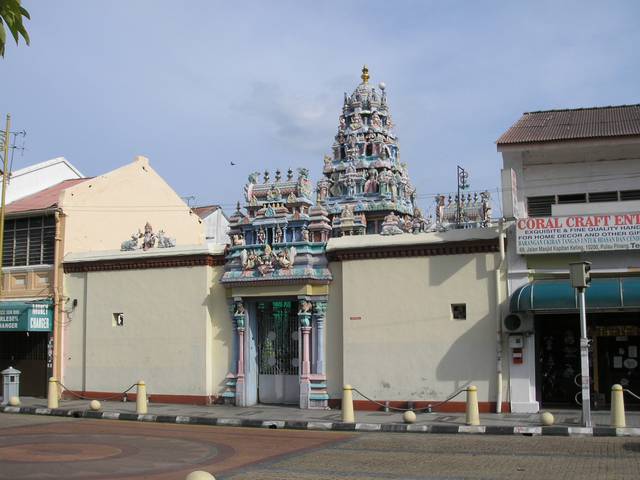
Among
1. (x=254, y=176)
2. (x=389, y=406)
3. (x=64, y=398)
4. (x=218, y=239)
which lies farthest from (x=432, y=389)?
(x=218, y=239)

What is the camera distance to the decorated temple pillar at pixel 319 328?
22484 mm

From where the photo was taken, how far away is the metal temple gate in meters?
23.3

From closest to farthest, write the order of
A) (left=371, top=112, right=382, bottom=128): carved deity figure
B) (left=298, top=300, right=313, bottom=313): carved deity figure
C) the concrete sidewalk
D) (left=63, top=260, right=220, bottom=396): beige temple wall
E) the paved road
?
the paved road → the concrete sidewalk → (left=298, top=300, right=313, bottom=313): carved deity figure → (left=63, top=260, right=220, bottom=396): beige temple wall → (left=371, top=112, right=382, bottom=128): carved deity figure

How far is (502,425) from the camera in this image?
17.5 metres

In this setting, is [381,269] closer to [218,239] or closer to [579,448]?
[579,448]

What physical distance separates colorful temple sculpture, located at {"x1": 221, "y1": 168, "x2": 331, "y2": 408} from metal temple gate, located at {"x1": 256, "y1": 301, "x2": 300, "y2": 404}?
0.03 meters

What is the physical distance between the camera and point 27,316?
2553 cm

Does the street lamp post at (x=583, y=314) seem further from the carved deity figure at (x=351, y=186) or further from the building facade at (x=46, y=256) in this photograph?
the carved deity figure at (x=351, y=186)

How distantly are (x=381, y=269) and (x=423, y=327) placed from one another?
199 centimetres

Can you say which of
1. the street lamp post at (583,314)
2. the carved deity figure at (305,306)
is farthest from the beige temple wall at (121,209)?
the street lamp post at (583,314)

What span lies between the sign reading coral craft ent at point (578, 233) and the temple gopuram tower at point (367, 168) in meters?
→ 31.8

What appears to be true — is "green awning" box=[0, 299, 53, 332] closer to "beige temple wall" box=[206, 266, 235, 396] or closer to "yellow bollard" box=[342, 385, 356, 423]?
"beige temple wall" box=[206, 266, 235, 396]

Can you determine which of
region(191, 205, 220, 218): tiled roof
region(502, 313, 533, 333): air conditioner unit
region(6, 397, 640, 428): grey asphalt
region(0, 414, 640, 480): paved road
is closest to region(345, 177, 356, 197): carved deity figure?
region(191, 205, 220, 218): tiled roof

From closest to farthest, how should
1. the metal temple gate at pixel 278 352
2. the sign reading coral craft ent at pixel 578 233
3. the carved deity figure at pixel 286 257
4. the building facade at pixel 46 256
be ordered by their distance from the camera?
the sign reading coral craft ent at pixel 578 233, the carved deity figure at pixel 286 257, the metal temple gate at pixel 278 352, the building facade at pixel 46 256
